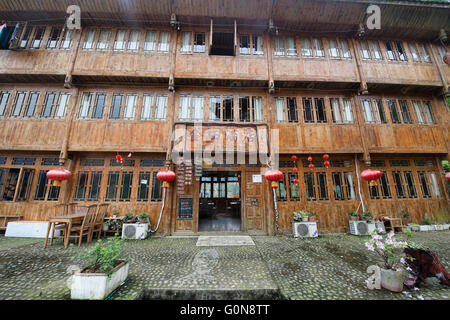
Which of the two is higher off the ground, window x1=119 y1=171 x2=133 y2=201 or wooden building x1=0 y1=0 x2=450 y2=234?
wooden building x1=0 y1=0 x2=450 y2=234

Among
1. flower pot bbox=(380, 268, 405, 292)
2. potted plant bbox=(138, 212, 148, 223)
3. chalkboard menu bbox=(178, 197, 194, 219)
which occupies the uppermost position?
chalkboard menu bbox=(178, 197, 194, 219)

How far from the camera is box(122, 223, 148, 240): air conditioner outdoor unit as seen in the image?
23.3 ft

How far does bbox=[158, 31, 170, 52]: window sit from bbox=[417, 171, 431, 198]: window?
1520 cm

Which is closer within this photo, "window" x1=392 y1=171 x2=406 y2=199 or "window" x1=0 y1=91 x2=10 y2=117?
"window" x1=0 y1=91 x2=10 y2=117

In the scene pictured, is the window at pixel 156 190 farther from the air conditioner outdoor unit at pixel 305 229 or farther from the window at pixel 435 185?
the window at pixel 435 185

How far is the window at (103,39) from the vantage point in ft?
29.2

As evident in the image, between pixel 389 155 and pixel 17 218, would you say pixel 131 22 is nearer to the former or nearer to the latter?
pixel 17 218

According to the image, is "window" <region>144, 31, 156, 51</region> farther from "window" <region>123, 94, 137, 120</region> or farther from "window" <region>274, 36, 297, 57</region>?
"window" <region>274, 36, 297, 57</region>

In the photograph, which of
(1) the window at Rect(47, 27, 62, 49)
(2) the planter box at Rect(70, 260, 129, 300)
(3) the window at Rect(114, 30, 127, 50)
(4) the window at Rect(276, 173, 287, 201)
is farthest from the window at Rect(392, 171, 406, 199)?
(1) the window at Rect(47, 27, 62, 49)

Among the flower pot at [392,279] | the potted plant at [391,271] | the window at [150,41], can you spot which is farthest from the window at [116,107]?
the flower pot at [392,279]

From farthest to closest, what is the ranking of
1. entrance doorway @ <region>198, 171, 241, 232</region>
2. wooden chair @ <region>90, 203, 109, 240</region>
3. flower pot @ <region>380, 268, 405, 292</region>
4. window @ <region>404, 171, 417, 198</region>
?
entrance doorway @ <region>198, 171, 241, 232</region>, window @ <region>404, 171, 417, 198</region>, wooden chair @ <region>90, 203, 109, 240</region>, flower pot @ <region>380, 268, 405, 292</region>

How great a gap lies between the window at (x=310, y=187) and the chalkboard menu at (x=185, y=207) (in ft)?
18.9

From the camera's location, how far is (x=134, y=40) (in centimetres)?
907

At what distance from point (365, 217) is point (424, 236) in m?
2.21
